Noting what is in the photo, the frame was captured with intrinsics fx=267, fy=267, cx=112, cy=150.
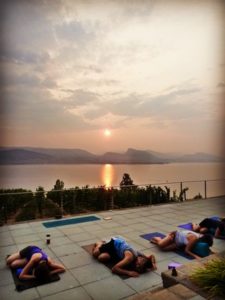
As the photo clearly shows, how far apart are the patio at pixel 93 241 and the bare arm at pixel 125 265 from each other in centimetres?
8

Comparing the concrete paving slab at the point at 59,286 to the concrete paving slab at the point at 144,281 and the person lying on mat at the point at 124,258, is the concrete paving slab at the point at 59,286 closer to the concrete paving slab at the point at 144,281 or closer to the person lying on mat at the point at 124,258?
the person lying on mat at the point at 124,258

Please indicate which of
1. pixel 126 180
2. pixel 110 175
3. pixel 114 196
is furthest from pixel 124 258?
pixel 126 180

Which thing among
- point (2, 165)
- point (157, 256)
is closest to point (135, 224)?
point (157, 256)

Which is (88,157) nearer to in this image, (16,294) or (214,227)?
(214,227)

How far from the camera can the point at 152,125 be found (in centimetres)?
551

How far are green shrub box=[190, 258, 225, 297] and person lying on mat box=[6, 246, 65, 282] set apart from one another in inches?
73.0

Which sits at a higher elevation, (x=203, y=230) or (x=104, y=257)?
(x=203, y=230)

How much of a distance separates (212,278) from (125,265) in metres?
1.50

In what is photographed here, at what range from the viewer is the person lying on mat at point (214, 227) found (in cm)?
516

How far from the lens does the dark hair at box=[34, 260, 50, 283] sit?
3393 mm

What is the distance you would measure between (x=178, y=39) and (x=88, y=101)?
15.3 feet

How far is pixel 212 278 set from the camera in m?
2.42

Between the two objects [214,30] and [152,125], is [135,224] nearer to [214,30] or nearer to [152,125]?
[152,125]

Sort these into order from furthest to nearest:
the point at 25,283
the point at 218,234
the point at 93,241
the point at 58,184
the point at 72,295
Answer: the point at 58,184, the point at 218,234, the point at 93,241, the point at 25,283, the point at 72,295
